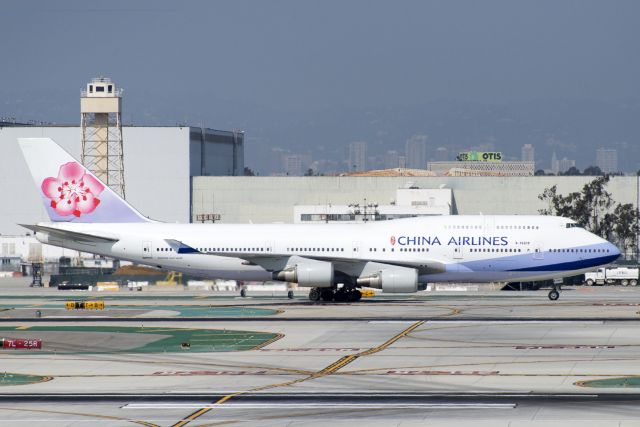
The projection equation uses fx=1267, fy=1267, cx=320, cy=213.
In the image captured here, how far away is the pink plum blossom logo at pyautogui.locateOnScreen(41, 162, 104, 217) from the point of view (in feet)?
267

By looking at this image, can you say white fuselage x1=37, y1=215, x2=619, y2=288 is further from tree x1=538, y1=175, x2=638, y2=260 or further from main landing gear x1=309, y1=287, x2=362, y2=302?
tree x1=538, y1=175, x2=638, y2=260

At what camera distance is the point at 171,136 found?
159625 mm

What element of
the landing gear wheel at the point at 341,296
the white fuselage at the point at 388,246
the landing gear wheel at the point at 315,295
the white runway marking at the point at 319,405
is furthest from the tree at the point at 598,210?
the white runway marking at the point at 319,405

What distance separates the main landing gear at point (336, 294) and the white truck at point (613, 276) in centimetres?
4024

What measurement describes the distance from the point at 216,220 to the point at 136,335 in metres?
94.7

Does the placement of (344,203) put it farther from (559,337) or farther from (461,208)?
(559,337)

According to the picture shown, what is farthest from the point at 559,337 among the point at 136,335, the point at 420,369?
the point at 136,335

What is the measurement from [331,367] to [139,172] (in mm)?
117535

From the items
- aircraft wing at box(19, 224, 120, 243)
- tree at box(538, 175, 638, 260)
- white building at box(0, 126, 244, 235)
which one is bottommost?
aircraft wing at box(19, 224, 120, 243)

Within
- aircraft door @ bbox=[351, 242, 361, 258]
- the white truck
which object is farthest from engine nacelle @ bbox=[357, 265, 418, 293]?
the white truck

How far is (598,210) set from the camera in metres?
151

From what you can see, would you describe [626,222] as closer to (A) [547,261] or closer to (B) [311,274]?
(A) [547,261]

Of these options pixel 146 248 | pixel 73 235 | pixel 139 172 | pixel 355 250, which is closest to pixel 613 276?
pixel 355 250

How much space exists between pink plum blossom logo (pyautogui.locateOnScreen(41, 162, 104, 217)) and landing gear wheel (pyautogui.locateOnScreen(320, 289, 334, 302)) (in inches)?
615
